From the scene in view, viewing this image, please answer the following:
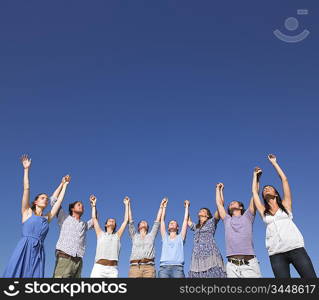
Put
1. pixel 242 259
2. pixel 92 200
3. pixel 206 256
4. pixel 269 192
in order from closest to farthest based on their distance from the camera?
pixel 269 192 < pixel 242 259 < pixel 206 256 < pixel 92 200

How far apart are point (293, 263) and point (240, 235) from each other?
78.1 inches

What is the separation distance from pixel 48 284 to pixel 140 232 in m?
6.35

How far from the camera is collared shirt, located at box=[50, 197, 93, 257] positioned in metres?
11.6

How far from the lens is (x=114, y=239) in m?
13.0

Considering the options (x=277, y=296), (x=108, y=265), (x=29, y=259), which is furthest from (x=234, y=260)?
(x=29, y=259)

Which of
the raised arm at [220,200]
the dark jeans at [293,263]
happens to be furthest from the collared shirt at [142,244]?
the dark jeans at [293,263]

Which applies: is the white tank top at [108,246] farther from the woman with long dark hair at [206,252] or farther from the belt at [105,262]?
the woman with long dark hair at [206,252]

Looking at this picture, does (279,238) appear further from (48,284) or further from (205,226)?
(48,284)

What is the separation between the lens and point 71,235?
38.7ft

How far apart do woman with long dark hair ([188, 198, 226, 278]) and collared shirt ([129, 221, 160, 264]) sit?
1.60 m

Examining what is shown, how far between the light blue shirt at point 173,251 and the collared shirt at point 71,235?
8.17ft

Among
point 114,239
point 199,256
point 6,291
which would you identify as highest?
point 114,239
